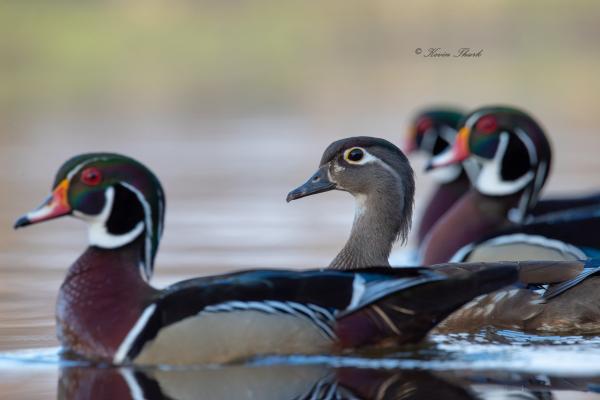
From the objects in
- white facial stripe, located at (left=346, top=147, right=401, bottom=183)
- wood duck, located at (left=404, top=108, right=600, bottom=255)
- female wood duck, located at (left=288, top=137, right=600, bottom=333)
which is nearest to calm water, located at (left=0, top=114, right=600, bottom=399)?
female wood duck, located at (left=288, top=137, right=600, bottom=333)

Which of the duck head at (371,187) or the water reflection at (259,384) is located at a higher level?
the duck head at (371,187)

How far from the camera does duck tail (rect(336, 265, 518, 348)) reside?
21.9ft

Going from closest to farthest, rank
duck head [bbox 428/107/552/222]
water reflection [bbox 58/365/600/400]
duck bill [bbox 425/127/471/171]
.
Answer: water reflection [bbox 58/365/600/400]
duck head [bbox 428/107/552/222]
duck bill [bbox 425/127/471/171]

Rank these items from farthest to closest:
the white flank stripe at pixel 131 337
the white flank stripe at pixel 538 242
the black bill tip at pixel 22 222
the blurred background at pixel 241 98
A: 1. the blurred background at pixel 241 98
2. the white flank stripe at pixel 538 242
3. the black bill tip at pixel 22 222
4. the white flank stripe at pixel 131 337

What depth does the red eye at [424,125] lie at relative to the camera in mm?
13555

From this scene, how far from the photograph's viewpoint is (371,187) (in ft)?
26.6

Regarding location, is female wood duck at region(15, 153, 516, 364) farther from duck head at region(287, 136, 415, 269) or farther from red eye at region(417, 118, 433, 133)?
red eye at region(417, 118, 433, 133)

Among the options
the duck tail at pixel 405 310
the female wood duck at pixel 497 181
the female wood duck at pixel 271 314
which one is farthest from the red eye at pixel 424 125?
the duck tail at pixel 405 310

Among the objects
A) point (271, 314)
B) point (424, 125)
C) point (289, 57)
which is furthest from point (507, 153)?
point (289, 57)

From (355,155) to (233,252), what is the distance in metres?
2.42

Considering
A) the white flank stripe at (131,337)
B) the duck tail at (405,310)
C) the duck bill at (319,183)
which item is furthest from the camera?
the duck bill at (319,183)

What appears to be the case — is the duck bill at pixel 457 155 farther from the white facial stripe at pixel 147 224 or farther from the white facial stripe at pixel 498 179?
the white facial stripe at pixel 147 224

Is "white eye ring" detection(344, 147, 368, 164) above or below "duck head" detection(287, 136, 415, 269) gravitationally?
above

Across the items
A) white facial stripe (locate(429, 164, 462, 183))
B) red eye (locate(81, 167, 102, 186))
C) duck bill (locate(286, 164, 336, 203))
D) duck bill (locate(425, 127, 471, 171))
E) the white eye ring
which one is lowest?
white facial stripe (locate(429, 164, 462, 183))
